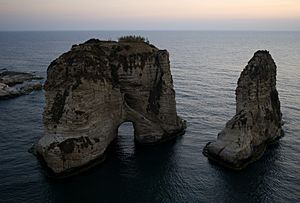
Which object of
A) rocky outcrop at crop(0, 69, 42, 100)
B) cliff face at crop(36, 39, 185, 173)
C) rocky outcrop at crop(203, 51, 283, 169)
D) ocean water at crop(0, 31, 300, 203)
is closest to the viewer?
ocean water at crop(0, 31, 300, 203)

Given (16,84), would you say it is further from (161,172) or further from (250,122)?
(250,122)

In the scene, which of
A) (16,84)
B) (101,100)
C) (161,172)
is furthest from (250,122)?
(16,84)

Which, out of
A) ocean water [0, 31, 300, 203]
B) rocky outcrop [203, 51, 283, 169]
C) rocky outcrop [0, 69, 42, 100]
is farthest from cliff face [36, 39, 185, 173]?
rocky outcrop [0, 69, 42, 100]

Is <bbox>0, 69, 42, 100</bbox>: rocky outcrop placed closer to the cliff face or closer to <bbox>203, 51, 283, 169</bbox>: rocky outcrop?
the cliff face

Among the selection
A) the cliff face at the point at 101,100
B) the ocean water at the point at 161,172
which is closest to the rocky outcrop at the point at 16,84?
the ocean water at the point at 161,172

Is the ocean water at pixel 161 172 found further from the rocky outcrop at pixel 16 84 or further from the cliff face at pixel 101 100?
the rocky outcrop at pixel 16 84
